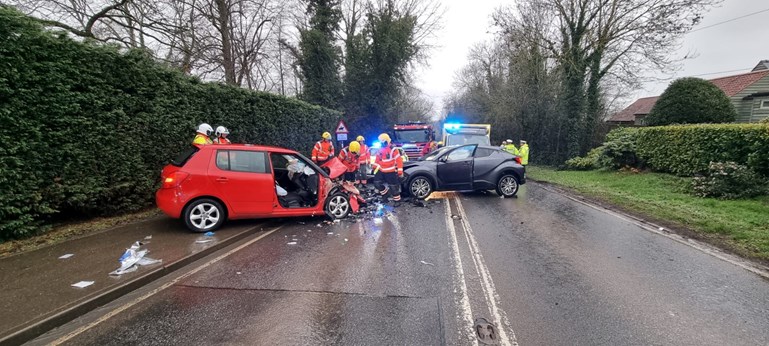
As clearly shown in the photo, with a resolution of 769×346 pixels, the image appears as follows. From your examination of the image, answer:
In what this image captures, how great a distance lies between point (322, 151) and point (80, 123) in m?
5.89

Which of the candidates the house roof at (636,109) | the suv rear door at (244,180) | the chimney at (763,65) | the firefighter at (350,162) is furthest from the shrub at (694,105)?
the chimney at (763,65)

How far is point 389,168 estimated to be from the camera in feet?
31.2

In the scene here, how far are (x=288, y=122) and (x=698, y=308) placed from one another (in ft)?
41.2

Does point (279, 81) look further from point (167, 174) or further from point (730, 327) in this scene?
point (730, 327)

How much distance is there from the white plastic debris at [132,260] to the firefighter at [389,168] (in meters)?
5.86

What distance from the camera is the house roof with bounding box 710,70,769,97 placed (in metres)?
24.9

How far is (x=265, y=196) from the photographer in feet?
20.9

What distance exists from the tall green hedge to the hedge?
569 inches

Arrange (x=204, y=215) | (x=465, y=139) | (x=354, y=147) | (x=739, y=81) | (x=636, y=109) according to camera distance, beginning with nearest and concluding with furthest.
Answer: (x=204, y=215) → (x=354, y=147) → (x=465, y=139) → (x=739, y=81) → (x=636, y=109)

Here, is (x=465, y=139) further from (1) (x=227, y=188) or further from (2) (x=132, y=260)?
(2) (x=132, y=260)

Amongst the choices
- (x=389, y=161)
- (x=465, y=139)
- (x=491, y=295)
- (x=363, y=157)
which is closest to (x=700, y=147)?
(x=465, y=139)

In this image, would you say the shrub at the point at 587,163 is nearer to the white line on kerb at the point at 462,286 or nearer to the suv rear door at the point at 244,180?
the white line on kerb at the point at 462,286

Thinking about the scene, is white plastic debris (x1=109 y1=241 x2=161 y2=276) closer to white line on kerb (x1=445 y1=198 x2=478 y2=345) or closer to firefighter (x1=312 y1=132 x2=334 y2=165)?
white line on kerb (x1=445 y1=198 x2=478 y2=345)

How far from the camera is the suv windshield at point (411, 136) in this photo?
17.9 m
